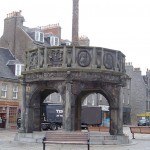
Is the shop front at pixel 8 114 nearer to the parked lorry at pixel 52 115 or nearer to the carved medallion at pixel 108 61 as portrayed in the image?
the parked lorry at pixel 52 115

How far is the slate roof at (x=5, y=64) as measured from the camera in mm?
42000

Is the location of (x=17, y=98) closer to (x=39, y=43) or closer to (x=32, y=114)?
(x=39, y=43)

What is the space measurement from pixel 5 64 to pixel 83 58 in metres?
27.3

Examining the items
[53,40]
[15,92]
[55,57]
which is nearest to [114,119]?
[55,57]

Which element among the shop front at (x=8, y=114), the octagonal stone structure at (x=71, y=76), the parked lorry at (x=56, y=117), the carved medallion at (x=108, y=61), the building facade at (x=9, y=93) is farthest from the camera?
the building facade at (x=9, y=93)

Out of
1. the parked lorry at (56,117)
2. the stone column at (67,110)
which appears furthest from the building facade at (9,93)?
the stone column at (67,110)

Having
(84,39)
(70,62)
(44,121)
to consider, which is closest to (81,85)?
(70,62)

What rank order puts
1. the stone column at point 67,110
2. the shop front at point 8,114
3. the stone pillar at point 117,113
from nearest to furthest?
the stone column at point 67,110 → the stone pillar at point 117,113 → the shop front at point 8,114

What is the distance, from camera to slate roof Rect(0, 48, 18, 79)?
42000 mm

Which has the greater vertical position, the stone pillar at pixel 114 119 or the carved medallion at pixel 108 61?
the carved medallion at pixel 108 61

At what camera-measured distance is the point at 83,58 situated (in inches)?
720

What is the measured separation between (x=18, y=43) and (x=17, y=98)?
8026 millimetres

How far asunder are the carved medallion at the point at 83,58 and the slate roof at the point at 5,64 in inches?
959

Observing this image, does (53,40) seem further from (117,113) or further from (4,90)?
(117,113)
